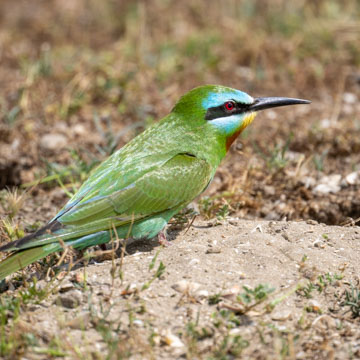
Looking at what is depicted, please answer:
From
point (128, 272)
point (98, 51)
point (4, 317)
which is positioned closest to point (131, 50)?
point (98, 51)

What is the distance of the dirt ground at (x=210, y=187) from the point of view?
2.70 meters

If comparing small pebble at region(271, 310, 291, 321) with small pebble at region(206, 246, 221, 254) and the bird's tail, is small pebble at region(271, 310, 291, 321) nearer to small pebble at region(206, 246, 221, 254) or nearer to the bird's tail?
small pebble at region(206, 246, 221, 254)

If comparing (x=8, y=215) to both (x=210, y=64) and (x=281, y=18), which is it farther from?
(x=281, y=18)

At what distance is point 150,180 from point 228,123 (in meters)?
0.67

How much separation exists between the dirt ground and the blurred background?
0.02 meters

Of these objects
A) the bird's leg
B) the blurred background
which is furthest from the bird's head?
the bird's leg

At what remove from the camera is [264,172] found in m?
4.57

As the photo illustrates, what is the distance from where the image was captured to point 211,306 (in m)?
2.85

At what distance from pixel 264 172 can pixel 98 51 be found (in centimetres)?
278

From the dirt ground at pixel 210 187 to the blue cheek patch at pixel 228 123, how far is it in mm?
441

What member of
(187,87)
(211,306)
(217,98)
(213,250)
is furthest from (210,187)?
(211,306)

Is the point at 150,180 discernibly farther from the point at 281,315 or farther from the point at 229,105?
the point at 281,315

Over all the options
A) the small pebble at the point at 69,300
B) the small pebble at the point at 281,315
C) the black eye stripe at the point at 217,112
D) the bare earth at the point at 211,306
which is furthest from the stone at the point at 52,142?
the small pebble at the point at 281,315

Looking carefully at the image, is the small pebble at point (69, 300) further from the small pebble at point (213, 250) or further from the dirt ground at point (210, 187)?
the small pebble at point (213, 250)
